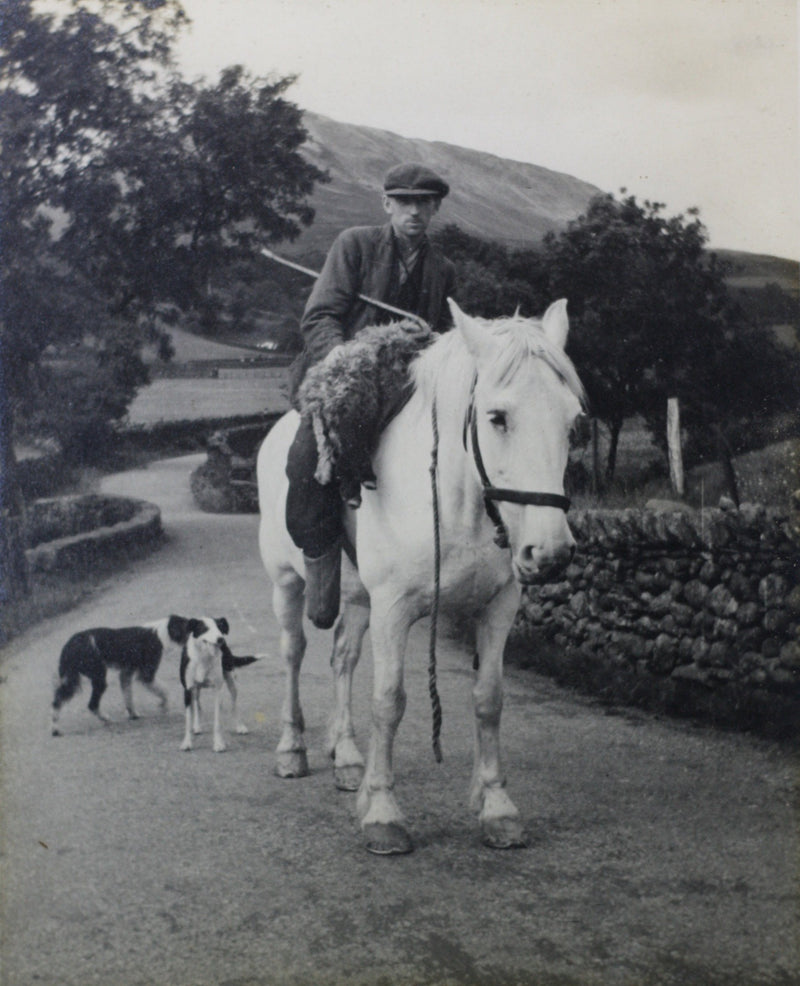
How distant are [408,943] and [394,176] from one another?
3.22m

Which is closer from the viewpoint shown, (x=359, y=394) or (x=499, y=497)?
(x=499, y=497)

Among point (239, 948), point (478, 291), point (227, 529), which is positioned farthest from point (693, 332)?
point (239, 948)

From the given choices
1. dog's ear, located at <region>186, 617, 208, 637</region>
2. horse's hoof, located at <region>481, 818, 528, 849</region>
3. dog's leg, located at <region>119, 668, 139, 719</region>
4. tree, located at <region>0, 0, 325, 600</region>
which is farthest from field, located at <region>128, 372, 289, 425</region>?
horse's hoof, located at <region>481, 818, 528, 849</region>

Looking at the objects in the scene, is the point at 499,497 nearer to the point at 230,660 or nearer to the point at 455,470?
the point at 455,470

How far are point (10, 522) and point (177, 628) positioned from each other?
1015 millimetres

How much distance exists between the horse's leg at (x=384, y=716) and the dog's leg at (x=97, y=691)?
157cm

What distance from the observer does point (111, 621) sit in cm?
525

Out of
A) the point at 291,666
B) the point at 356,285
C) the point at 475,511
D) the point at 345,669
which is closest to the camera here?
the point at 475,511

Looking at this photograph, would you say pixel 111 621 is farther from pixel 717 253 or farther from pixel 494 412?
pixel 717 253

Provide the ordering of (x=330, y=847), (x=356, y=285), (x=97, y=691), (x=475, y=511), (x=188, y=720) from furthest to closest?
(x=188, y=720)
(x=97, y=691)
(x=356, y=285)
(x=330, y=847)
(x=475, y=511)

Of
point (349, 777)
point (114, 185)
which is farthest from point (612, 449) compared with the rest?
point (114, 185)

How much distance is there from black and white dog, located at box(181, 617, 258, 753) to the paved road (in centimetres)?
13

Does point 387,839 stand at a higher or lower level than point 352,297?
lower

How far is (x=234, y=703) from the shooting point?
225 inches
